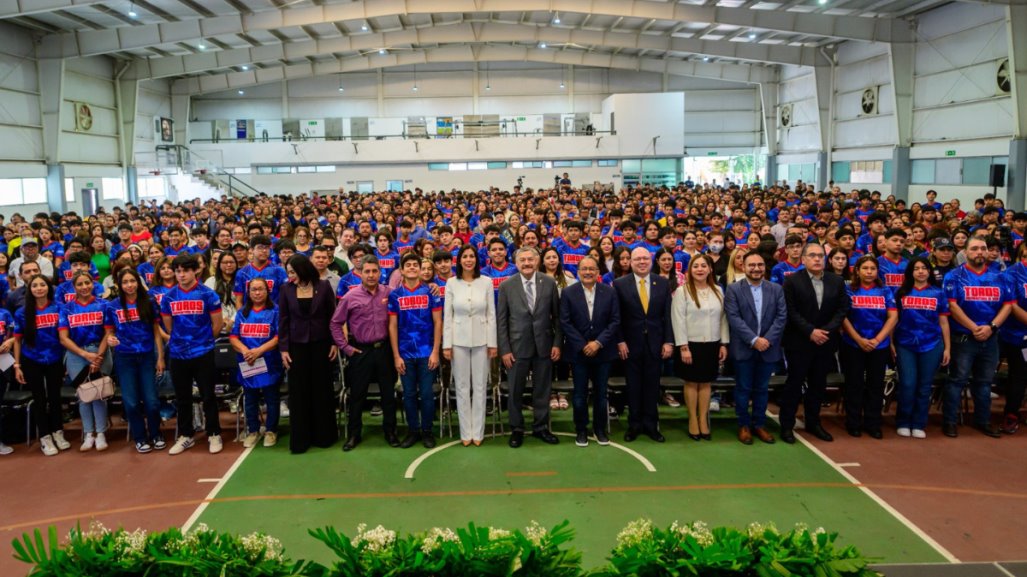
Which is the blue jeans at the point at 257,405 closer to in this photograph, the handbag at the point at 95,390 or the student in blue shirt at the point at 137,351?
the student in blue shirt at the point at 137,351

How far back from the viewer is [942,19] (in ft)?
63.8

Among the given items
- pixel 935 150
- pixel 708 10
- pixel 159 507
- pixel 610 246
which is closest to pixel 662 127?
pixel 708 10

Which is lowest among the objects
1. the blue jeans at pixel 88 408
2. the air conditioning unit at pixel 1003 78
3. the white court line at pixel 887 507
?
the white court line at pixel 887 507

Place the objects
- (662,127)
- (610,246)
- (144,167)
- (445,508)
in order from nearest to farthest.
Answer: (445,508) → (610,246) → (144,167) → (662,127)

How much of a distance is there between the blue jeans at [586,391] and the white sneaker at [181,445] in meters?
3.66

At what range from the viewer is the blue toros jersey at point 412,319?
247 inches

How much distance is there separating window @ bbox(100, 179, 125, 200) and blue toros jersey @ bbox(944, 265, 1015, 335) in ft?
85.8

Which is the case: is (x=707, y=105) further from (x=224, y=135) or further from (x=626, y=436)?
(x=626, y=436)

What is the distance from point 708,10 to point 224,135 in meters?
23.6

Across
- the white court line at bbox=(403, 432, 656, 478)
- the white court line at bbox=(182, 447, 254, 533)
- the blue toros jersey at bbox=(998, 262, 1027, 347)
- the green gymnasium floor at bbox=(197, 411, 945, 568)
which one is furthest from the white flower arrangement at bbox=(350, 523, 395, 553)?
the blue toros jersey at bbox=(998, 262, 1027, 347)

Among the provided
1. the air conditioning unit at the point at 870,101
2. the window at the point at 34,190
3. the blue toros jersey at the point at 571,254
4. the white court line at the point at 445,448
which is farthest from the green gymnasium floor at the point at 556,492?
the air conditioning unit at the point at 870,101

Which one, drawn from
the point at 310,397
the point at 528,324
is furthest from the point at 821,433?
the point at 310,397

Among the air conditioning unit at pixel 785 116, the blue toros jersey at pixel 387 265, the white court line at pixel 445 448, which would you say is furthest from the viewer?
the air conditioning unit at pixel 785 116

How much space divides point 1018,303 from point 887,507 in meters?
2.87
